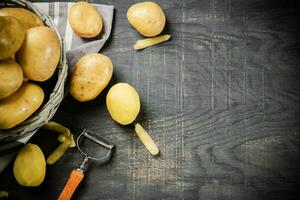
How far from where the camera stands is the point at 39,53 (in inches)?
27.6

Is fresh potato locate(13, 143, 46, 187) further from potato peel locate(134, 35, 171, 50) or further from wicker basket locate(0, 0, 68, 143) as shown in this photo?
potato peel locate(134, 35, 171, 50)

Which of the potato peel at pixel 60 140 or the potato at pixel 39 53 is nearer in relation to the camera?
the potato at pixel 39 53

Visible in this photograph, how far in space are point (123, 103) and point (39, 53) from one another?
7.4 inches

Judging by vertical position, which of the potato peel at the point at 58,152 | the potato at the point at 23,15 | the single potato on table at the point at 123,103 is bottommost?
the potato peel at the point at 58,152

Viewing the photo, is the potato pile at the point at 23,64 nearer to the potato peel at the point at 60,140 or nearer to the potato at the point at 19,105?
the potato at the point at 19,105

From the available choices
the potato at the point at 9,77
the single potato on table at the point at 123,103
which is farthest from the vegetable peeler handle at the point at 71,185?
the potato at the point at 9,77

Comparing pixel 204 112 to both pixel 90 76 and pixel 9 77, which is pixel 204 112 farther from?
pixel 9 77

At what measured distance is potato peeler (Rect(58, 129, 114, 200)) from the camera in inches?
33.0

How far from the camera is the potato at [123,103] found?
2.66ft

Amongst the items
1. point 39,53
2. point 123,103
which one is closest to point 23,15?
point 39,53

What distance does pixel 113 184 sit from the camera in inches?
34.3

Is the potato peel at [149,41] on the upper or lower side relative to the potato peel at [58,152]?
upper

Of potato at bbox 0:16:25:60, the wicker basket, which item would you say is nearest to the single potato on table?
the wicker basket

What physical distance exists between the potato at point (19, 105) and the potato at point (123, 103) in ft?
0.48
